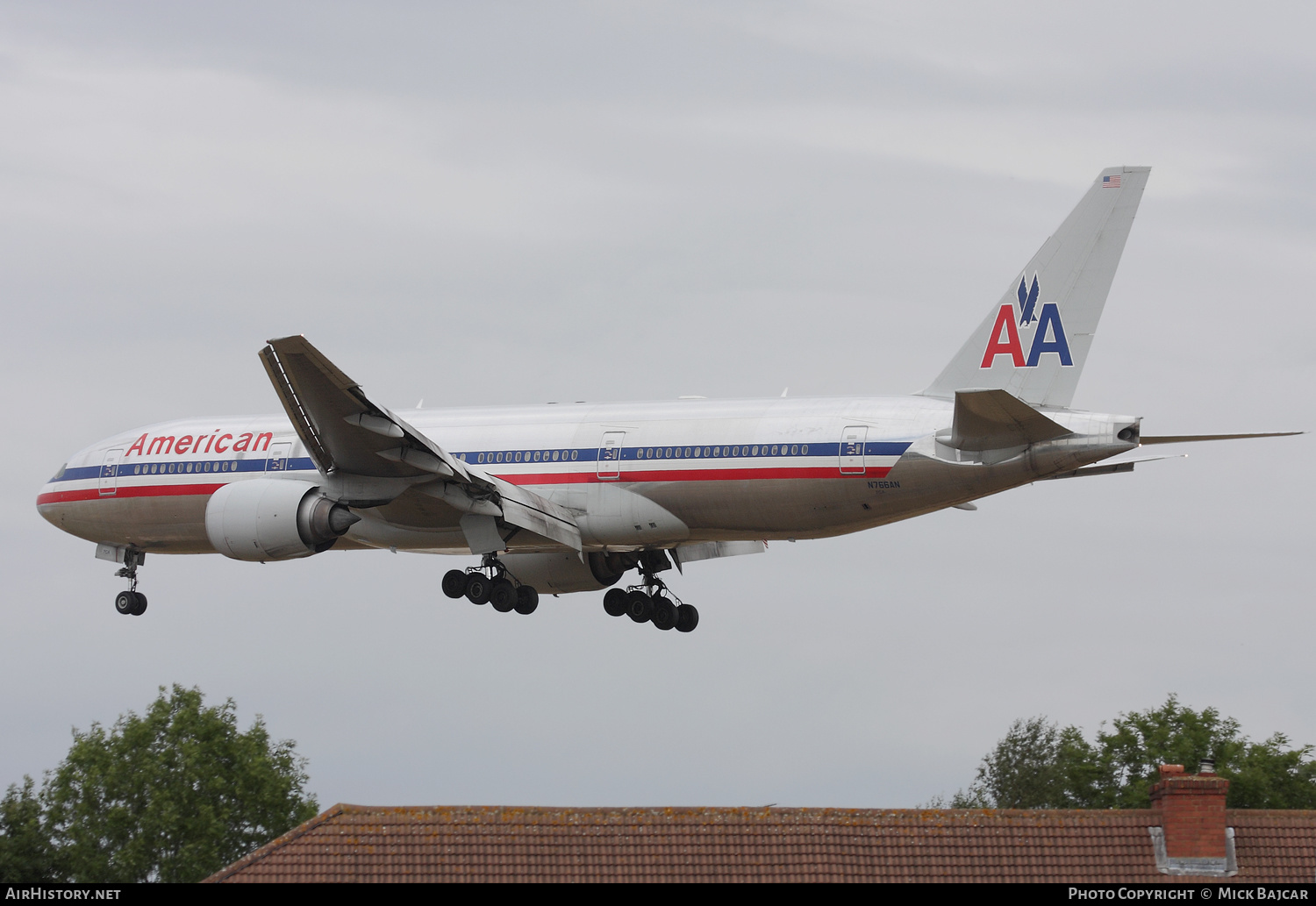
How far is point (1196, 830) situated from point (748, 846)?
7.43 meters

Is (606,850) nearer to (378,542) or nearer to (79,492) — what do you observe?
(378,542)

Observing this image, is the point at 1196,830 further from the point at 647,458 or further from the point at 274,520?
the point at 274,520

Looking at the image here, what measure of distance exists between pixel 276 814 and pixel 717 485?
36.3 metres

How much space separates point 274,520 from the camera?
128 ft

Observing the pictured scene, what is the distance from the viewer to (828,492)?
1478 inches

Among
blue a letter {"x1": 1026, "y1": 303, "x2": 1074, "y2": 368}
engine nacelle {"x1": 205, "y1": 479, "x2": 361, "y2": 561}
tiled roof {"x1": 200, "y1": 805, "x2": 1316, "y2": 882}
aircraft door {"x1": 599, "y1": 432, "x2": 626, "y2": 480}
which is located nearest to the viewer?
tiled roof {"x1": 200, "y1": 805, "x2": 1316, "y2": 882}

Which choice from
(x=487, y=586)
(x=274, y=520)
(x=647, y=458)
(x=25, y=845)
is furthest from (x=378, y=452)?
(x=25, y=845)

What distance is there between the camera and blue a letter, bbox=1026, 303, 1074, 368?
122 feet

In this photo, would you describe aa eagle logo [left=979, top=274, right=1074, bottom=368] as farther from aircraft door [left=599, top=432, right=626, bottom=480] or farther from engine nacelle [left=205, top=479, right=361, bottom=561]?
engine nacelle [left=205, top=479, right=361, bottom=561]

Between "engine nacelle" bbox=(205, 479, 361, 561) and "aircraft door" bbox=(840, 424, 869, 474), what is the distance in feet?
31.3

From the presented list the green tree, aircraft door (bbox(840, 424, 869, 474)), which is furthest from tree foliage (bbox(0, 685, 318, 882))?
aircraft door (bbox(840, 424, 869, 474))

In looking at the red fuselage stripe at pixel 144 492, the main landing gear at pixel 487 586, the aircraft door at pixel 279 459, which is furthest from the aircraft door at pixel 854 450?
the red fuselage stripe at pixel 144 492
